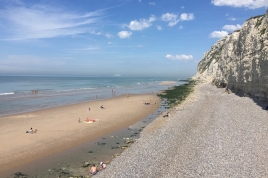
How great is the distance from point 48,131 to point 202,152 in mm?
12859

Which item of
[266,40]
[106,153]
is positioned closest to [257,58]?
[266,40]

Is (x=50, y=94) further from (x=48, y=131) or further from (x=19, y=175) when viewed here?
(x=19, y=175)

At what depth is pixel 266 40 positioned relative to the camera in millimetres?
21547


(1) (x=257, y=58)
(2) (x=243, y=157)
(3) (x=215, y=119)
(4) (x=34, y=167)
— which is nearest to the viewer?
(2) (x=243, y=157)

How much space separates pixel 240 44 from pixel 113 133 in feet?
82.8

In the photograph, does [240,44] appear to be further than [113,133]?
Yes

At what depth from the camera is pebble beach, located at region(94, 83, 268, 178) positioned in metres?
9.25

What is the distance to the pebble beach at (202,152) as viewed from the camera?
Answer: 9.25 meters

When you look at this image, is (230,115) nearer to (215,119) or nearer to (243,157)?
(215,119)

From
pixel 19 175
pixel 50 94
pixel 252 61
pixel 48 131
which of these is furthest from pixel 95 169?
pixel 50 94

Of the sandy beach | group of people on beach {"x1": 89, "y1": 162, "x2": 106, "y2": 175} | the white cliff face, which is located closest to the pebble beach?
group of people on beach {"x1": 89, "y1": 162, "x2": 106, "y2": 175}

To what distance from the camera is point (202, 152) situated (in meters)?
11.0

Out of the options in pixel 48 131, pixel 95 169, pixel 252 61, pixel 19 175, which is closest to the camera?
pixel 95 169

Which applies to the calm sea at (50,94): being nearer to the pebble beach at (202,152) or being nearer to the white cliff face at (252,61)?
the pebble beach at (202,152)
